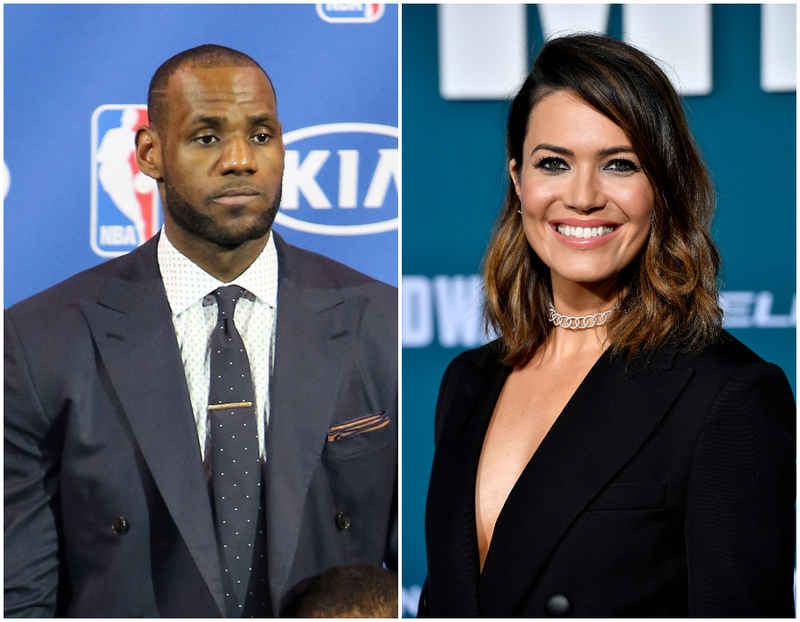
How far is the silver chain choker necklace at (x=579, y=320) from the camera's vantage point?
6.50 ft

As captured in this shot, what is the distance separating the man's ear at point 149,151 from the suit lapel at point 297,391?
1.23 ft

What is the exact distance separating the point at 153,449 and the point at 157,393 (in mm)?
140

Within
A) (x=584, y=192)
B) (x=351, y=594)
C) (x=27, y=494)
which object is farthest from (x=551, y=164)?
(x=27, y=494)

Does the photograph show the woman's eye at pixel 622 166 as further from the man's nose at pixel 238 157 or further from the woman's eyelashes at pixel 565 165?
the man's nose at pixel 238 157

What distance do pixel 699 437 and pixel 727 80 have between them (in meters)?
1.74

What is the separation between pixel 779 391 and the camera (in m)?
1.67

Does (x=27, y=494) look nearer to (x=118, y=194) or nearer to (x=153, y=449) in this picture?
(x=153, y=449)

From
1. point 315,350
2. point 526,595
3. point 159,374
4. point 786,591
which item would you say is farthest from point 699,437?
point 159,374

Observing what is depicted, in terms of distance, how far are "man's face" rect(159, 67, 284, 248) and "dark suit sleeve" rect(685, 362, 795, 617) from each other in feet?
4.06

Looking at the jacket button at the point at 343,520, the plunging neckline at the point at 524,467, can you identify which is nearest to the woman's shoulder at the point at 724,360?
the plunging neckline at the point at 524,467

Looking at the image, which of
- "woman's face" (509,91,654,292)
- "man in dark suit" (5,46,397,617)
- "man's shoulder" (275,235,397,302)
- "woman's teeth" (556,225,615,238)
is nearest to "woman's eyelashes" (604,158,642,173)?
"woman's face" (509,91,654,292)

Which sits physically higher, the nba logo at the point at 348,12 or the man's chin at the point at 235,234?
the nba logo at the point at 348,12

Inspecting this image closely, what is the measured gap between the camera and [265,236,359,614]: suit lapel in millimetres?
2223

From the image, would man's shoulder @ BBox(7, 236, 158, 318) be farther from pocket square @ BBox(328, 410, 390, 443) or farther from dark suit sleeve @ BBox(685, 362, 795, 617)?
dark suit sleeve @ BBox(685, 362, 795, 617)
